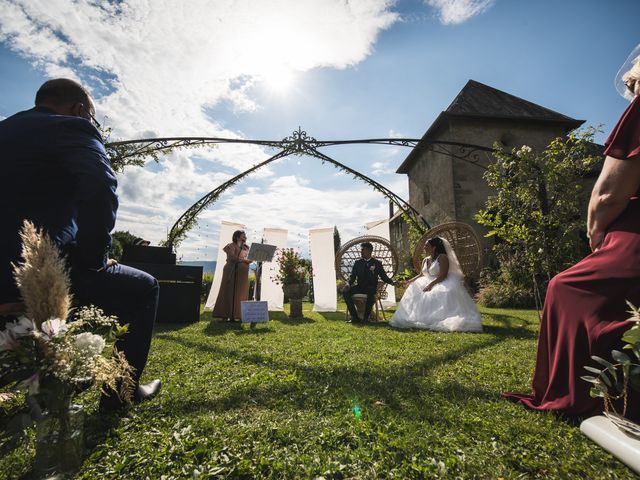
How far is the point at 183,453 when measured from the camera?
5.53 ft

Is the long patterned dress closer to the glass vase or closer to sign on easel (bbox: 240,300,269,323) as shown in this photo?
sign on easel (bbox: 240,300,269,323)

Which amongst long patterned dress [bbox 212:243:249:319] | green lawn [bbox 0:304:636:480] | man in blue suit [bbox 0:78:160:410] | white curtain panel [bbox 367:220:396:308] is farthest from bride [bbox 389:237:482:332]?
man in blue suit [bbox 0:78:160:410]

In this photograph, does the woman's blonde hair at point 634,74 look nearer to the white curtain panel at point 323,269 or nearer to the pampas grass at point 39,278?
the pampas grass at point 39,278

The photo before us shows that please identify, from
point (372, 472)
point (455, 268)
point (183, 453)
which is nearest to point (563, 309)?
point (372, 472)

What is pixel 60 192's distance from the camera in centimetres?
169

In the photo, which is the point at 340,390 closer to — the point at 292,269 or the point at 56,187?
the point at 56,187

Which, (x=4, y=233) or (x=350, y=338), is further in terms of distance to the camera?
(x=350, y=338)

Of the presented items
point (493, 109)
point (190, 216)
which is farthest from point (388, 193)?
point (493, 109)

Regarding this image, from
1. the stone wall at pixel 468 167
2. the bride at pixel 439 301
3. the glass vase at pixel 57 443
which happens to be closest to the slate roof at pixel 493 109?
the stone wall at pixel 468 167

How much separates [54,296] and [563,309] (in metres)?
2.78

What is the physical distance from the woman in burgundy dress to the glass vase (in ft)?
8.78

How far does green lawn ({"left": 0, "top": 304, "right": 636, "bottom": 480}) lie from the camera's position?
157 centimetres

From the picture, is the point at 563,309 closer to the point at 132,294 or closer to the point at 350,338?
the point at 132,294

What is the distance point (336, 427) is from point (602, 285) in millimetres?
1805
